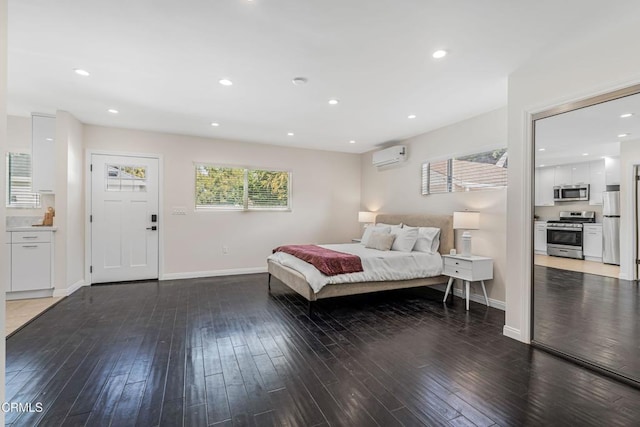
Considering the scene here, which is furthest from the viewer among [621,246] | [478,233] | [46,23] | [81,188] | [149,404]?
[81,188]

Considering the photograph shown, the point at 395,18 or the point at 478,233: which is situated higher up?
the point at 395,18

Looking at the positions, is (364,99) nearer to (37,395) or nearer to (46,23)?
(46,23)

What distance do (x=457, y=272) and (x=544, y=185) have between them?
5.24 feet

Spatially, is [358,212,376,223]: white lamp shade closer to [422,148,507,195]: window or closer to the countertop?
[422,148,507,195]: window

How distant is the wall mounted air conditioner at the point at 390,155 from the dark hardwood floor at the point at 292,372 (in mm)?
2876

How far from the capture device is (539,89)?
8.87 ft

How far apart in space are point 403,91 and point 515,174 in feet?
4.86

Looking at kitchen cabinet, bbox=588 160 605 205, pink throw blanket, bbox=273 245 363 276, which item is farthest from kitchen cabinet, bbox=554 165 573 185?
pink throw blanket, bbox=273 245 363 276

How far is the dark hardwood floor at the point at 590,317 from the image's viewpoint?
244 centimetres

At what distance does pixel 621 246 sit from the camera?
253 cm

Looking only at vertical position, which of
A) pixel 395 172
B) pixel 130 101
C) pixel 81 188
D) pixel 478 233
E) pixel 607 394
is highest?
pixel 130 101

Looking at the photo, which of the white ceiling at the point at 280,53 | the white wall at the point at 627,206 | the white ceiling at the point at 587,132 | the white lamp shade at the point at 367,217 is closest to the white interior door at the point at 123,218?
the white ceiling at the point at 280,53

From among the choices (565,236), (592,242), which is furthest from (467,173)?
(592,242)

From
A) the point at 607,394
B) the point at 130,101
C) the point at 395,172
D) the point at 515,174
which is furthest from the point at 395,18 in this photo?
the point at 395,172
